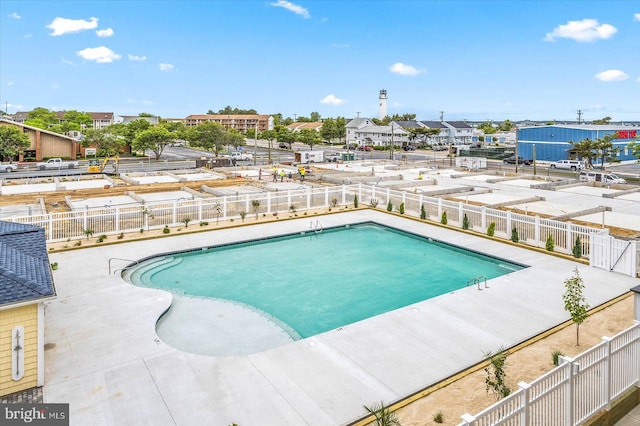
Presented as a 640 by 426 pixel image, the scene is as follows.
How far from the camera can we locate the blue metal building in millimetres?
59344

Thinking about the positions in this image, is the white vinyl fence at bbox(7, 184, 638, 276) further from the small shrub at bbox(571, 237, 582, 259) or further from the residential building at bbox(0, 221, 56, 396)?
the residential building at bbox(0, 221, 56, 396)

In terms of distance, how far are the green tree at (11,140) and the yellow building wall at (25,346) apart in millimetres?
Answer: 57685

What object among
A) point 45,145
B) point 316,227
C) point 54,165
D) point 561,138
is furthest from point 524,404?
point 45,145

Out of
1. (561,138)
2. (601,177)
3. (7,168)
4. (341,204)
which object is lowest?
(341,204)

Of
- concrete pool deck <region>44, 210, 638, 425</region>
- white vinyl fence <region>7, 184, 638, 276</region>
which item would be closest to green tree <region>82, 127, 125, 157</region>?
white vinyl fence <region>7, 184, 638, 276</region>

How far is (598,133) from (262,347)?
210ft

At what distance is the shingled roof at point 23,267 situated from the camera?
335 inches

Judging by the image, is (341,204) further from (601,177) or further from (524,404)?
(601,177)

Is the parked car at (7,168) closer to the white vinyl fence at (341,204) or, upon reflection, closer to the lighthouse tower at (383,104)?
the white vinyl fence at (341,204)

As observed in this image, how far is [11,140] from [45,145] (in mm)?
9192

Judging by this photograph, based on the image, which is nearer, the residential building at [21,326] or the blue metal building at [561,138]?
the residential building at [21,326]

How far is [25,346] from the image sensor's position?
8.76 m

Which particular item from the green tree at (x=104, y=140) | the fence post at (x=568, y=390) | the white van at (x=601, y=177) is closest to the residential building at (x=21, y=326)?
the fence post at (x=568, y=390)

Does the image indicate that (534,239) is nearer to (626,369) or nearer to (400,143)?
(626,369)
